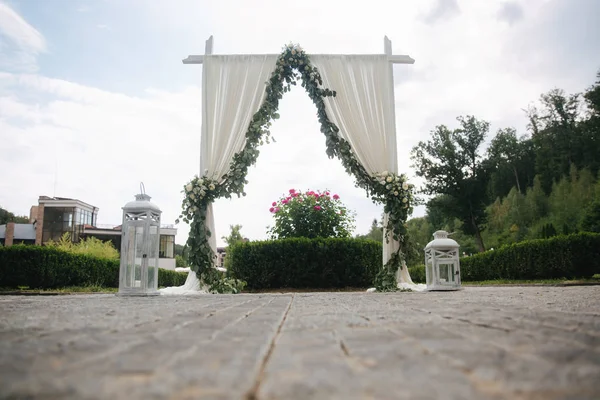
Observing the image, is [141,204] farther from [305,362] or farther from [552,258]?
[552,258]

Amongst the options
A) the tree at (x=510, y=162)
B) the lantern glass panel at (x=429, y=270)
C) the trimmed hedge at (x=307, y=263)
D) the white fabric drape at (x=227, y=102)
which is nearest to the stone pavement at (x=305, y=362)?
the lantern glass panel at (x=429, y=270)

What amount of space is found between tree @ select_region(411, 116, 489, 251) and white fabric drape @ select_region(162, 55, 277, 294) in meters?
25.8

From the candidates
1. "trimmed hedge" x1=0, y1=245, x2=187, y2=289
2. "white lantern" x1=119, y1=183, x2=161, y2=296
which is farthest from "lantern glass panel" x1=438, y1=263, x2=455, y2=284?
"trimmed hedge" x1=0, y1=245, x2=187, y2=289

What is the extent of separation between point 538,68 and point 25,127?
58.8 feet

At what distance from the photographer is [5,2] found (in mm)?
7426

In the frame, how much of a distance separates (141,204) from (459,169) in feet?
96.2

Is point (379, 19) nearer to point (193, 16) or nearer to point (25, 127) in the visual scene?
point (193, 16)

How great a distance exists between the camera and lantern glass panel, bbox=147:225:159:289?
5.46 meters

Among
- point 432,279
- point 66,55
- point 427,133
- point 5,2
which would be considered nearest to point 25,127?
point 66,55

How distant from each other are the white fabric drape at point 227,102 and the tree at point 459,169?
84.6ft

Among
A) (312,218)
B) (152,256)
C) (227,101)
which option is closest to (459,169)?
(312,218)

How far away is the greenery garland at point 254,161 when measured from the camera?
6.75 meters

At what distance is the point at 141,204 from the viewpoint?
5414mm

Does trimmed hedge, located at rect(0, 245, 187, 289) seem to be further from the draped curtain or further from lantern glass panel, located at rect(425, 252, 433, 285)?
lantern glass panel, located at rect(425, 252, 433, 285)
